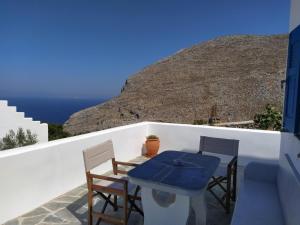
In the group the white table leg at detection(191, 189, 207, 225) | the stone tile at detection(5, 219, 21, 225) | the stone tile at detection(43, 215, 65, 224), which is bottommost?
the stone tile at detection(5, 219, 21, 225)

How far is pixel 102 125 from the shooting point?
17375 mm

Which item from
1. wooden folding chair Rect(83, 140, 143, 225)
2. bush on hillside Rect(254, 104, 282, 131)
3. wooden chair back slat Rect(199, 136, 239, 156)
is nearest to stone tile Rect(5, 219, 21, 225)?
wooden folding chair Rect(83, 140, 143, 225)


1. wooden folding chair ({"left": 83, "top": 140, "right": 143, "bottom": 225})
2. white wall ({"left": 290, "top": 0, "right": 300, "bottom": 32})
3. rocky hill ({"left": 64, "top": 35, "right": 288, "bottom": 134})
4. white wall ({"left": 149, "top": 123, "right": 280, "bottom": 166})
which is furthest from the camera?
rocky hill ({"left": 64, "top": 35, "right": 288, "bottom": 134})

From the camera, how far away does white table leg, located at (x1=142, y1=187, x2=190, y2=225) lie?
234 centimetres

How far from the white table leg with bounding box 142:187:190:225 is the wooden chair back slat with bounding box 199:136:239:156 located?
137 cm

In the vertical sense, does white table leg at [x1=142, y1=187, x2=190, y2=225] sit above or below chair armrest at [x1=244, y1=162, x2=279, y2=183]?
below

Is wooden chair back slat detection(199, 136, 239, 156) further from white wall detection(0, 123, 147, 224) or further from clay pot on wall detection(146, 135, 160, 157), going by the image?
clay pot on wall detection(146, 135, 160, 157)

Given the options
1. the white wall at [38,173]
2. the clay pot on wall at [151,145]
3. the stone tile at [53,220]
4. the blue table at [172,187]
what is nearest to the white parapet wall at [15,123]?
the clay pot on wall at [151,145]

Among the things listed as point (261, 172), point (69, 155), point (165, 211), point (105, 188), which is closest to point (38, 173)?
point (69, 155)

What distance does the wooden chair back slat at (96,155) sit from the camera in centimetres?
266

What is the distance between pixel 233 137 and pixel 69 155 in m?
3.00

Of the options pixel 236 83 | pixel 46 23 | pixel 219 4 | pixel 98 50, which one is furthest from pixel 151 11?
pixel 98 50

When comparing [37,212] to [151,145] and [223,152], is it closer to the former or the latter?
[223,152]

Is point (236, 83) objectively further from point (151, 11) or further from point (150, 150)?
point (150, 150)
